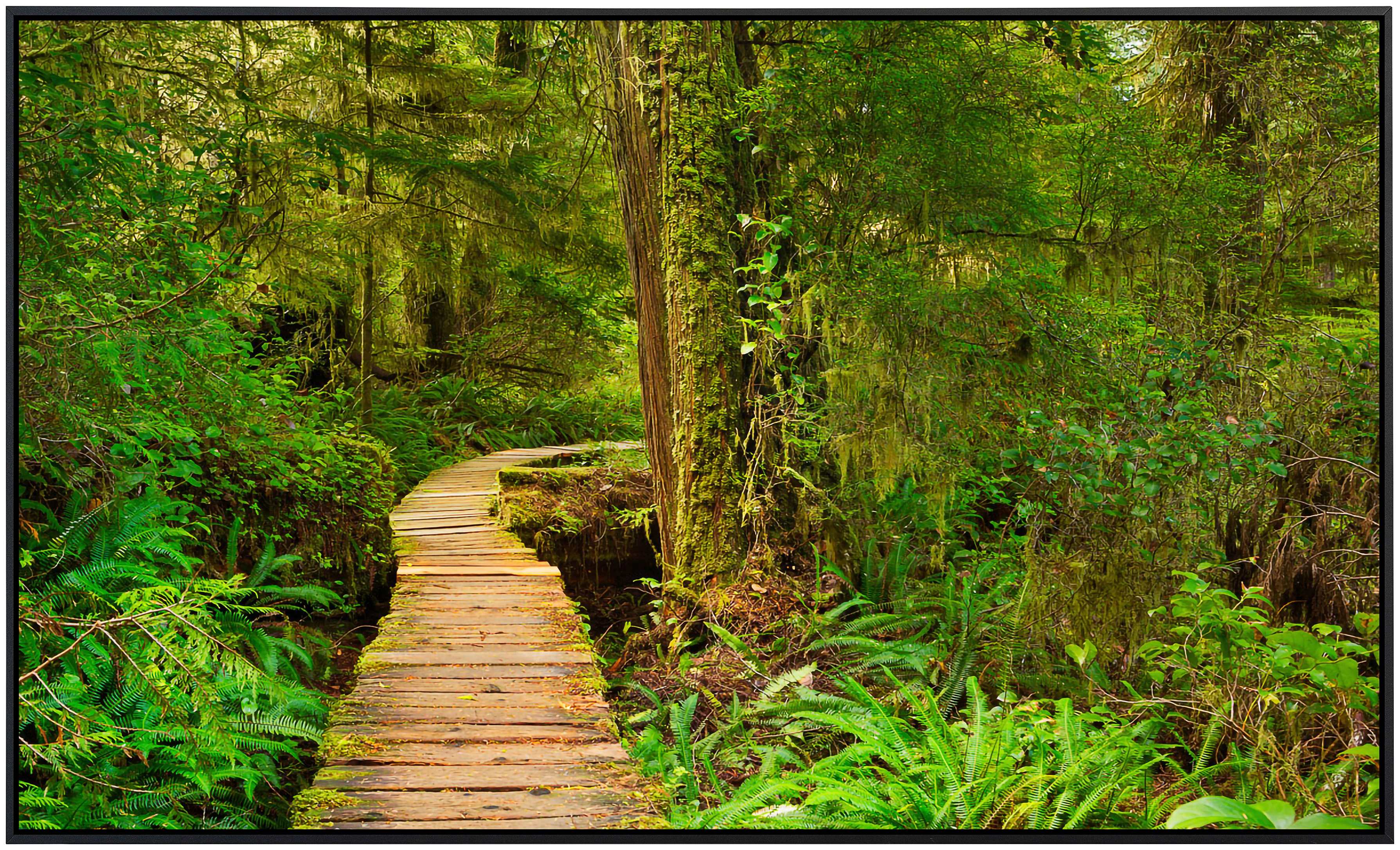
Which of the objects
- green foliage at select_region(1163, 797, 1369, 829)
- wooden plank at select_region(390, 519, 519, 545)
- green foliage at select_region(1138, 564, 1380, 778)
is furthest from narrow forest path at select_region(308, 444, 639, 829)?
green foliage at select_region(1138, 564, 1380, 778)

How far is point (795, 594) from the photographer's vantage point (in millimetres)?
4801

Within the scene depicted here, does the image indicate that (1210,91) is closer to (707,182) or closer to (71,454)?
(707,182)

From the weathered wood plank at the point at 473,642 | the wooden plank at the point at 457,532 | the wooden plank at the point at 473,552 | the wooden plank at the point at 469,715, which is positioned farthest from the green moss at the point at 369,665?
the wooden plank at the point at 457,532

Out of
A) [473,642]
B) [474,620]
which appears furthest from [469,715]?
[474,620]

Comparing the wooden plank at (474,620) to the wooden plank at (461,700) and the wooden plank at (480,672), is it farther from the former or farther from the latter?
the wooden plank at (461,700)

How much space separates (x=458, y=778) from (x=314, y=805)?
44 cm

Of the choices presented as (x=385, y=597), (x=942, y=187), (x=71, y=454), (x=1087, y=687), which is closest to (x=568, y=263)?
(x=385, y=597)

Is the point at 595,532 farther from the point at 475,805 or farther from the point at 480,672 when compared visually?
the point at 475,805

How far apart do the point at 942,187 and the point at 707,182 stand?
134cm

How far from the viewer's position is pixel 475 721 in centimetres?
318

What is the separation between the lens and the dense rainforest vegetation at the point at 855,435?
10.0 ft

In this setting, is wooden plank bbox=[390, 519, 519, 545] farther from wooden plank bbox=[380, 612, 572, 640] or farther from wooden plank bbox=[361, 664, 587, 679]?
wooden plank bbox=[361, 664, 587, 679]

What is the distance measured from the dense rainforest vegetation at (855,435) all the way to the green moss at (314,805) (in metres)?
0.61

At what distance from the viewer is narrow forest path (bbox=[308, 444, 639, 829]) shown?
2.57m
